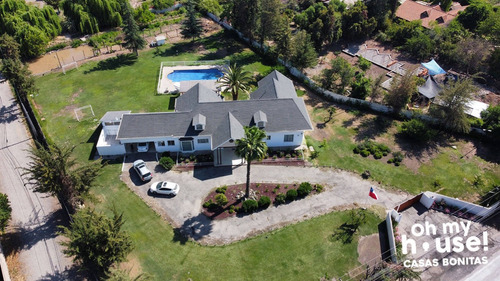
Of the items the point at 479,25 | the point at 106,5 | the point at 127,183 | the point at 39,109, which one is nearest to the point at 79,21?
the point at 106,5

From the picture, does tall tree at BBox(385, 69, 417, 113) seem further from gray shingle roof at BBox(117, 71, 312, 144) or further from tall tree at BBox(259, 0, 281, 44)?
tall tree at BBox(259, 0, 281, 44)

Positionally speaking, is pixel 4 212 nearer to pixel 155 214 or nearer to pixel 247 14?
pixel 155 214

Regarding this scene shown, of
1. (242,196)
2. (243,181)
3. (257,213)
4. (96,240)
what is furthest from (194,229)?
(96,240)

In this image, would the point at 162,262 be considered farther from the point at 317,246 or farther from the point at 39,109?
the point at 39,109

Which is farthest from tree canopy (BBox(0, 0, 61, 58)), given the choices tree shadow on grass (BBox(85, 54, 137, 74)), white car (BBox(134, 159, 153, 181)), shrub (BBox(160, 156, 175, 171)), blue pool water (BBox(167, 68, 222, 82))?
shrub (BBox(160, 156, 175, 171))

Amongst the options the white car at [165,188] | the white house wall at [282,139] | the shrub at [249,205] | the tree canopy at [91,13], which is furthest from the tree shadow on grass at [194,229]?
the tree canopy at [91,13]

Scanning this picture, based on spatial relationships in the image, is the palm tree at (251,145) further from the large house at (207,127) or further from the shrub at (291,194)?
the large house at (207,127)
